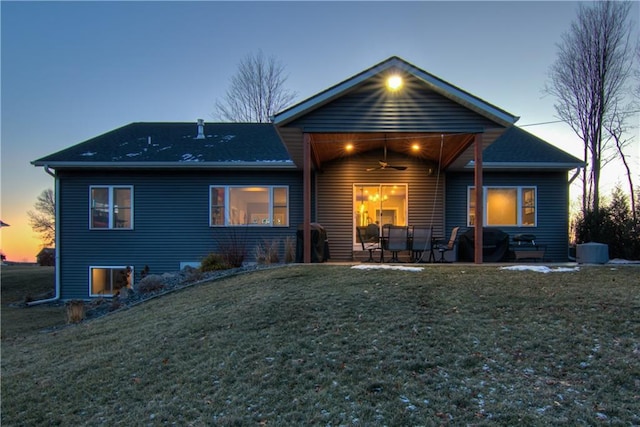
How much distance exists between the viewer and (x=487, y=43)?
540 inches

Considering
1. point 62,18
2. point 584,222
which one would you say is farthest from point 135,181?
point 584,222

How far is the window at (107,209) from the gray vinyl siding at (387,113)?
6.86 m

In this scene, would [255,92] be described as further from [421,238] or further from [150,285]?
[421,238]

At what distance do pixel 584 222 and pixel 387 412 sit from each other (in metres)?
11.3

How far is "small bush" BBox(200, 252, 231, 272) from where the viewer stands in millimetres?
9844

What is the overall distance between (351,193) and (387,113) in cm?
368

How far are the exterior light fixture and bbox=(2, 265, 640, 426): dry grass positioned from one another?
4.02 metres

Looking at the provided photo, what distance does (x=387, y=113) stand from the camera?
8414mm

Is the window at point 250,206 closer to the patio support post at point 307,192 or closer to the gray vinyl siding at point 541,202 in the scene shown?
the patio support post at point 307,192

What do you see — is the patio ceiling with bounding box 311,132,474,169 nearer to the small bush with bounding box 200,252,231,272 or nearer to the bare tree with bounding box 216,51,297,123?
the small bush with bounding box 200,252,231,272

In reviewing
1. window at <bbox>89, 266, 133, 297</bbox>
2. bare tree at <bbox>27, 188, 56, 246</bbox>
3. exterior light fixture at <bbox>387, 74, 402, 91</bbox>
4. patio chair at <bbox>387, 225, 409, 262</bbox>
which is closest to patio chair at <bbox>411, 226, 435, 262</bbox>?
patio chair at <bbox>387, 225, 409, 262</bbox>

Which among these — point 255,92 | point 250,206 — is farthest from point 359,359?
point 255,92

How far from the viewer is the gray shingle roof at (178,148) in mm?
11922

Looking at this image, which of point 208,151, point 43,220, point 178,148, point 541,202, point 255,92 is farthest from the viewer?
point 43,220
